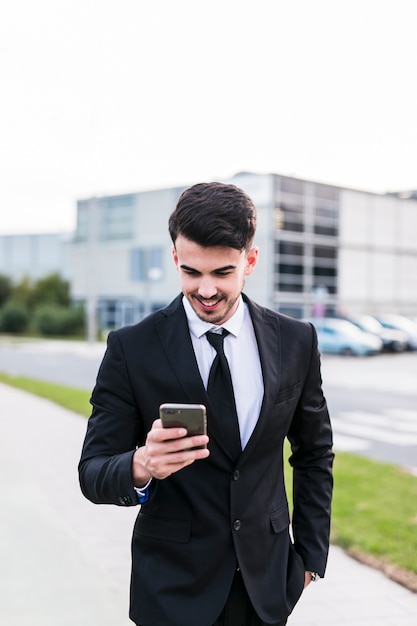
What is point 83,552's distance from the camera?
200 inches

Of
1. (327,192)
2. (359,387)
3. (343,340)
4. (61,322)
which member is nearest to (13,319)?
(61,322)

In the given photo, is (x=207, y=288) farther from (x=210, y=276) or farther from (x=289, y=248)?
(x=289, y=248)

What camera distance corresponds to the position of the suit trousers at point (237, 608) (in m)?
2.04

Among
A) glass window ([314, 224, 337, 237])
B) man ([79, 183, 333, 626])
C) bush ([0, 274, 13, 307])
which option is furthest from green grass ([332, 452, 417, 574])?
bush ([0, 274, 13, 307])

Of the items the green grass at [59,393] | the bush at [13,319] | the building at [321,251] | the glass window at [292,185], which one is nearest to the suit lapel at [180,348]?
the glass window at [292,185]

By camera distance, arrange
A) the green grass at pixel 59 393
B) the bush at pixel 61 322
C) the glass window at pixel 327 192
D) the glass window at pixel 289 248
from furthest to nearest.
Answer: the bush at pixel 61 322 < the glass window at pixel 327 192 < the glass window at pixel 289 248 < the green grass at pixel 59 393

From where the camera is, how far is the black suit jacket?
1957 millimetres

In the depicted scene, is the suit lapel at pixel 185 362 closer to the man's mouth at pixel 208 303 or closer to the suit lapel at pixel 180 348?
the suit lapel at pixel 180 348

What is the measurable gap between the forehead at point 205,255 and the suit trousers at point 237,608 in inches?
33.3

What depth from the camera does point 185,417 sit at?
1.63 meters

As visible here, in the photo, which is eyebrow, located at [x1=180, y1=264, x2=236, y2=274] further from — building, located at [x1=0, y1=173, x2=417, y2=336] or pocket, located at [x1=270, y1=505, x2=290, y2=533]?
building, located at [x1=0, y1=173, x2=417, y2=336]

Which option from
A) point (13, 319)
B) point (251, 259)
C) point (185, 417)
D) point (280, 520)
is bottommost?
point (13, 319)

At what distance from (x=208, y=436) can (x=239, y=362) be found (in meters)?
0.24

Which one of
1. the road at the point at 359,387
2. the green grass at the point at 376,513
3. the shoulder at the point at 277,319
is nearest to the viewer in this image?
the shoulder at the point at 277,319
